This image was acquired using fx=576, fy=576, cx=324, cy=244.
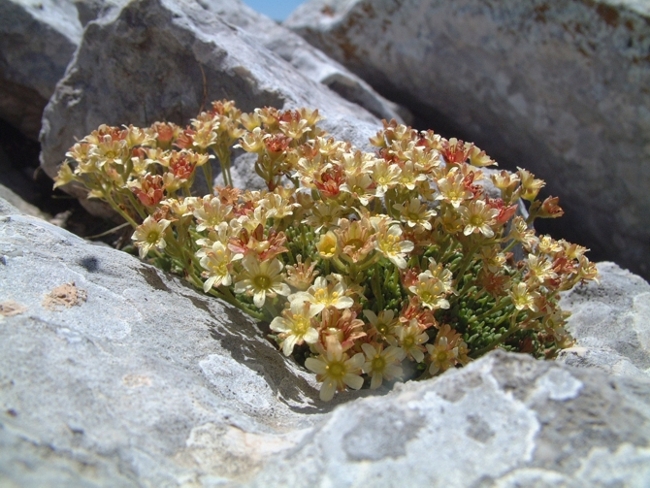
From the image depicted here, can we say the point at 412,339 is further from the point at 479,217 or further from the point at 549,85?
the point at 549,85

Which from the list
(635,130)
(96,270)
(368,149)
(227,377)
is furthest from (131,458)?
(635,130)

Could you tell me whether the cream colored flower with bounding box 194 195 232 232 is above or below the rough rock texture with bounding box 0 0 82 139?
above

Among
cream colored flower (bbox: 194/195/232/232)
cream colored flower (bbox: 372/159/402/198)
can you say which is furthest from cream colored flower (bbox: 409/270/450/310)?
cream colored flower (bbox: 194/195/232/232)

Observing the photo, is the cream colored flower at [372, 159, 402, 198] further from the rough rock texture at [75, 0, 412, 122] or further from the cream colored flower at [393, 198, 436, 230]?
the rough rock texture at [75, 0, 412, 122]

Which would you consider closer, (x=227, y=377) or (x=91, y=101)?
(x=227, y=377)

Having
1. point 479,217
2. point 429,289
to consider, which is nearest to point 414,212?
point 479,217

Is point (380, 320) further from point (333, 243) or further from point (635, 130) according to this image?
point (635, 130)

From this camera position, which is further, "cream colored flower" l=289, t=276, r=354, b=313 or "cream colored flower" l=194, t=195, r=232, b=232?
"cream colored flower" l=194, t=195, r=232, b=232
